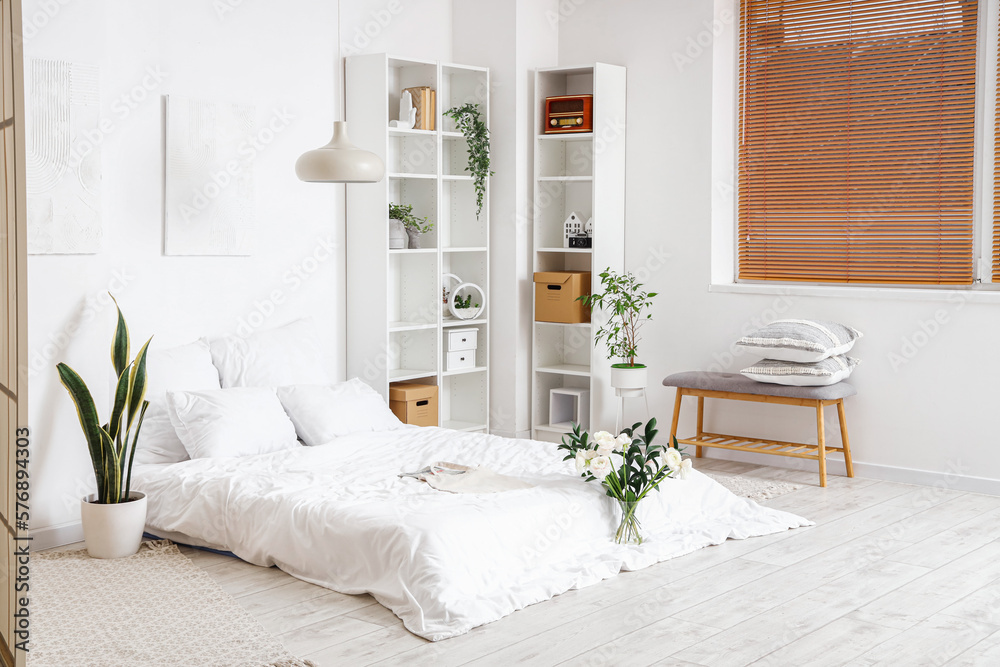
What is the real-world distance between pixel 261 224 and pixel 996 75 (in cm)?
385

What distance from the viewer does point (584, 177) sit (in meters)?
5.98

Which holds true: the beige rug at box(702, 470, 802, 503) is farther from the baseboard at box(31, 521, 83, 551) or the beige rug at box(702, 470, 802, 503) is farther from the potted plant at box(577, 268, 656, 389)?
the baseboard at box(31, 521, 83, 551)

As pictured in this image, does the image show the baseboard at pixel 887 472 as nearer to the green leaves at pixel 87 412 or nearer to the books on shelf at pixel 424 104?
the books on shelf at pixel 424 104

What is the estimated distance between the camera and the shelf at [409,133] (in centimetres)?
552

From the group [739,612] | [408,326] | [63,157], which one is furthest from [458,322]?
[739,612]

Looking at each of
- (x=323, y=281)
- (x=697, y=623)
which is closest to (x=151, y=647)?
(x=697, y=623)

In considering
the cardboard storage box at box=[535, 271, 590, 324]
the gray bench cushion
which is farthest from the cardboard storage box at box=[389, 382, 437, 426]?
the gray bench cushion

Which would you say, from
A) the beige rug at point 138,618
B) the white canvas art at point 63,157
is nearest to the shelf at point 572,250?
the white canvas art at point 63,157

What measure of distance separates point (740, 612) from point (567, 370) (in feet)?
9.83

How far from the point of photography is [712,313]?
5945 mm

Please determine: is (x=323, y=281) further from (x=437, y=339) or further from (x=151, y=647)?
(x=151, y=647)

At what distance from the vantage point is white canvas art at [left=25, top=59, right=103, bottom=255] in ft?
13.0

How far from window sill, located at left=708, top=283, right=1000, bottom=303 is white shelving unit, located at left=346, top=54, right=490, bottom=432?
60.5 inches

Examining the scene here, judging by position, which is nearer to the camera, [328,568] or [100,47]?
[328,568]
